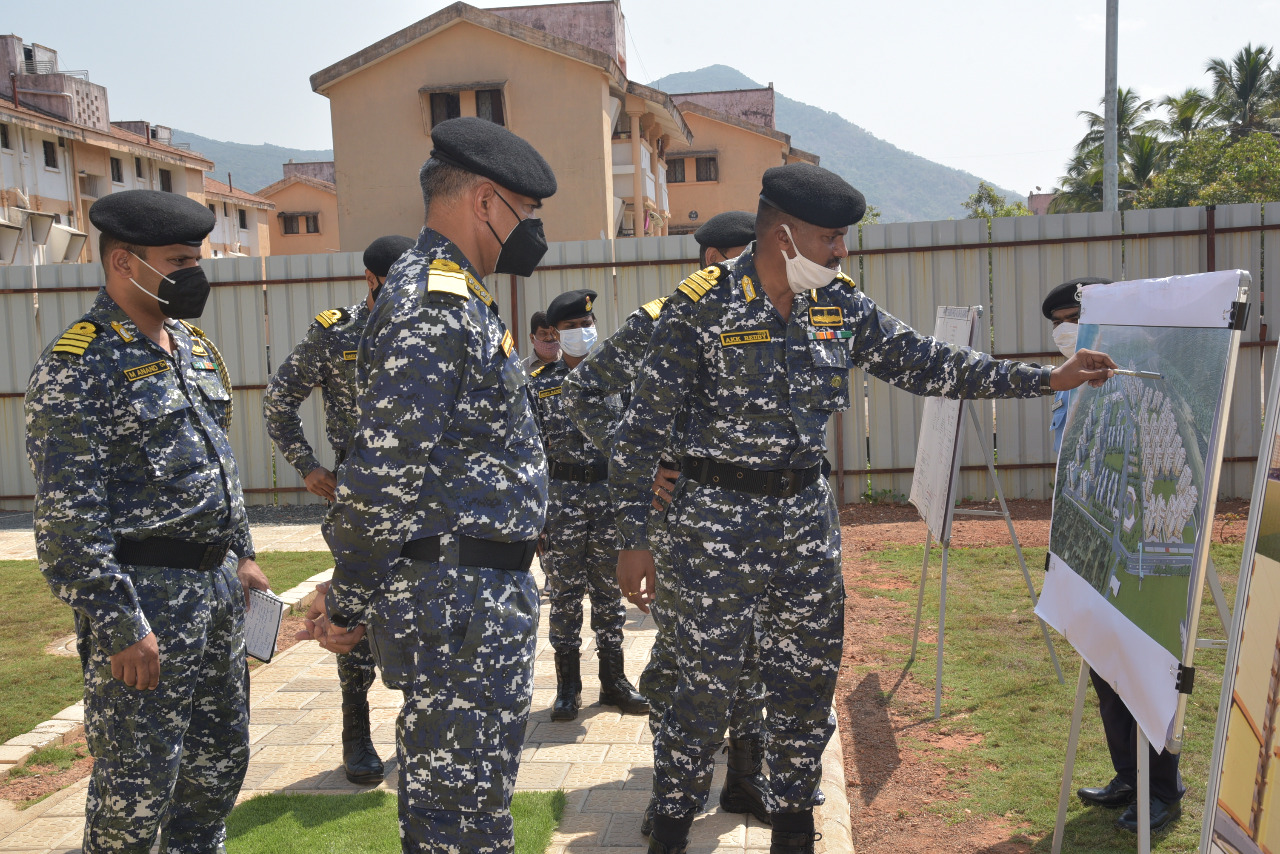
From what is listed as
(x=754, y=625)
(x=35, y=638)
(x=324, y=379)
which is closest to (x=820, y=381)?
(x=754, y=625)

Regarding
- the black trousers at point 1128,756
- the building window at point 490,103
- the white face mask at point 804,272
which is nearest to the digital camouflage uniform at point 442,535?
the white face mask at point 804,272

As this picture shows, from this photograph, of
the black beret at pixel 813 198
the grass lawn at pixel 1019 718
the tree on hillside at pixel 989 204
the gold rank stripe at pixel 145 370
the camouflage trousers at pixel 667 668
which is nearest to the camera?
the gold rank stripe at pixel 145 370

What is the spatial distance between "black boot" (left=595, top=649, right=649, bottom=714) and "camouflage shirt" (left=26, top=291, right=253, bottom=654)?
2529 mm

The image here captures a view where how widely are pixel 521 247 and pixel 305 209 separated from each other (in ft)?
179

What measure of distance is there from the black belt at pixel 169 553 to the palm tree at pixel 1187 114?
46356mm

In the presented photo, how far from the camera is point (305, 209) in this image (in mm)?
52812

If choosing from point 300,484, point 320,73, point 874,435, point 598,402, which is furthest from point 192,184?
point 598,402

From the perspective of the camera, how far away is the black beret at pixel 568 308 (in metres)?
5.38

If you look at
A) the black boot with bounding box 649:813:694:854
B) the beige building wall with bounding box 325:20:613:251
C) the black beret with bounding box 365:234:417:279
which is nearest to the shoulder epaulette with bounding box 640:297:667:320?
the black beret with bounding box 365:234:417:279

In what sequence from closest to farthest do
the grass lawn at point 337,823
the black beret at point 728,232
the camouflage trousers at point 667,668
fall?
the camouflage trousers at point 667,668 < the grass lawn at point 337,823 < the black beret at point 728,232

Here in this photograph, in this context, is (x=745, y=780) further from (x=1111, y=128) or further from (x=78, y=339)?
(x=1111, y=128)

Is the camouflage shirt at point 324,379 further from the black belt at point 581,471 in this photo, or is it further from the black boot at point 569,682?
the black boot at point 569,682

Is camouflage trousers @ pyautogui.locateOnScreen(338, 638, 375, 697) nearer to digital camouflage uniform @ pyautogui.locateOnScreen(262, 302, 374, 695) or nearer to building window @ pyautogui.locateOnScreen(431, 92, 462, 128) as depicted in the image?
digital camouflage uniform @ pyautogui.locateOnScreen(262, 302, 374, 695)

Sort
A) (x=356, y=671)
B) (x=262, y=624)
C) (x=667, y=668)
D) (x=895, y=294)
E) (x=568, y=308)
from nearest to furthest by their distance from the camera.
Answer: (x=262, y=624) < (x=667, y=668) < (x=356, y=671) < (x=568, y=308) < (x=895, y=294)
